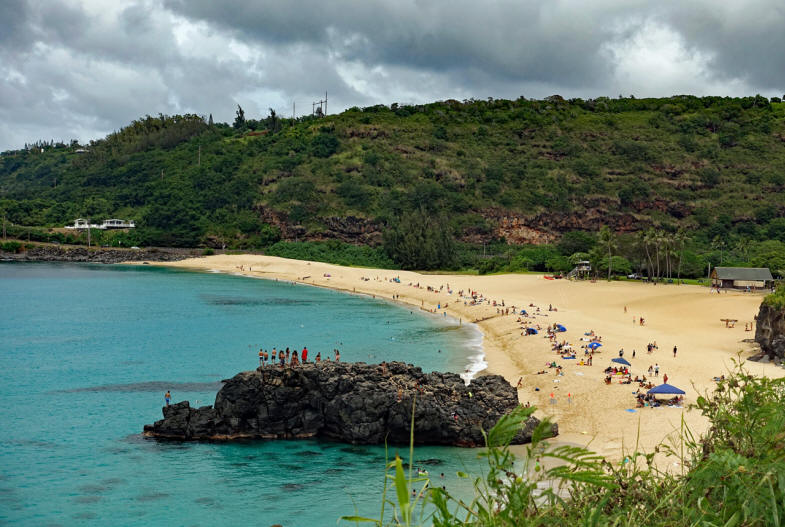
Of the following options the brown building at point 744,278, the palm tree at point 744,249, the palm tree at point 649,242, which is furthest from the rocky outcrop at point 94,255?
the palm tree at point 744,249

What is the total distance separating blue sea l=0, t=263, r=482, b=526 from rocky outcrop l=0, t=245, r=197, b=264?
169ft

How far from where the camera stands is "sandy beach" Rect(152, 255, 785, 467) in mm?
32125

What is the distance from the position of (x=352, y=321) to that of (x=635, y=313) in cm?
2845

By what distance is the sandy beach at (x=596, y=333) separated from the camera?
32.1 m

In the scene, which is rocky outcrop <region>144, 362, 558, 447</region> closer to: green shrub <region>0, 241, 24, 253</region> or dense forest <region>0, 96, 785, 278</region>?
dense forest <region>0, 96, 785, 278</region>

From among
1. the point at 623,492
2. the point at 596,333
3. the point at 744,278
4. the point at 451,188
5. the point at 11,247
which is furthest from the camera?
the point at 451,188

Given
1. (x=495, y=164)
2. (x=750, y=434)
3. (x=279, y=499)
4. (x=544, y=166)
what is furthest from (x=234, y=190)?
(x=750, y=434)

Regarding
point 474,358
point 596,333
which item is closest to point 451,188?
point 596,333

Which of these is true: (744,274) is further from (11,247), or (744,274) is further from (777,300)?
(11,247)

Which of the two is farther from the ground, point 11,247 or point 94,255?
point 11,247

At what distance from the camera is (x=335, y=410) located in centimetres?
3066

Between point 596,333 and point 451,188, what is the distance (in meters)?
100.0

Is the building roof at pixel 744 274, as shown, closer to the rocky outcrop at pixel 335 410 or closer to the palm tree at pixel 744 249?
the palm tree at pixel 744 249

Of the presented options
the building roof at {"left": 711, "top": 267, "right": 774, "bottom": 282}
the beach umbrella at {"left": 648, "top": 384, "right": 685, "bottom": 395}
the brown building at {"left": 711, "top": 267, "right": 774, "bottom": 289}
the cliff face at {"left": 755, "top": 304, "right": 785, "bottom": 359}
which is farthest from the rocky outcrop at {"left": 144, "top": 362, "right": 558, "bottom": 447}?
the brown building at {"left": 711, "top": 267, "right": 774, "bottom": 289}
